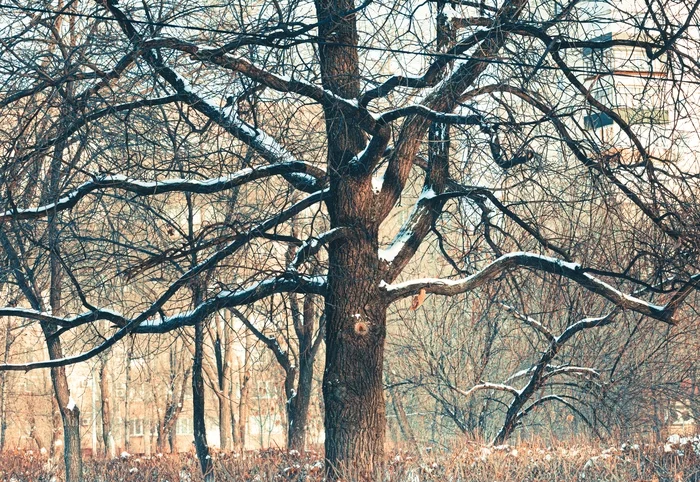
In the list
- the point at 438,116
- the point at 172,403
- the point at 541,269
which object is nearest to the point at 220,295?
the point at 438,116

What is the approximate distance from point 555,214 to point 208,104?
4092 millimetres

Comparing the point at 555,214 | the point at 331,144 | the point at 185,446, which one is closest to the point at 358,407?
the point at 331,144

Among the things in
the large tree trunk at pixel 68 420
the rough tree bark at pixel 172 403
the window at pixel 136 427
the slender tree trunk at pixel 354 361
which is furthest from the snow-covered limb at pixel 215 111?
the window at pixel 136 427

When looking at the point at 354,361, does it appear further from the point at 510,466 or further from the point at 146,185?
the point at 146,185

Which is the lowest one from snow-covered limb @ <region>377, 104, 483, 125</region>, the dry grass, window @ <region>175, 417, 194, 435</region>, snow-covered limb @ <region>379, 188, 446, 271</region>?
the dry grass

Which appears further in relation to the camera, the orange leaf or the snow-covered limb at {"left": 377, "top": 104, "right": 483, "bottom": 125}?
the orange leaf

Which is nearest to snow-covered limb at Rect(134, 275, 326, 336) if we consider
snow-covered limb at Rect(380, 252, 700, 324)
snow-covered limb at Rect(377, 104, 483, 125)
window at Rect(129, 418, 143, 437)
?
snow-covered limb at Rect(380, 252, 700, 324)

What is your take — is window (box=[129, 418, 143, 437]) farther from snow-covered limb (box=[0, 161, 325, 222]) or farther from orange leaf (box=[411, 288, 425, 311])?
snow-covered limb (box=[0, 161, 325, 222])

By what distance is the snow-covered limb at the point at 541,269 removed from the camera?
8.99m

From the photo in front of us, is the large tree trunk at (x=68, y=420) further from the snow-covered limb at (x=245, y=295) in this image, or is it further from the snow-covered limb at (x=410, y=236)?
the snow-covered limb at (x=410, y=236)

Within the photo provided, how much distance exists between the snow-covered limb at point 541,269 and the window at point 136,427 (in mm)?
42214

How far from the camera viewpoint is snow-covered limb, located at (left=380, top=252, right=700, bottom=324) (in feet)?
29.5

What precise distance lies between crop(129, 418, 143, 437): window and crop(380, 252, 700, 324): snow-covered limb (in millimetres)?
42214

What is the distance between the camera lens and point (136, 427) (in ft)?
178
